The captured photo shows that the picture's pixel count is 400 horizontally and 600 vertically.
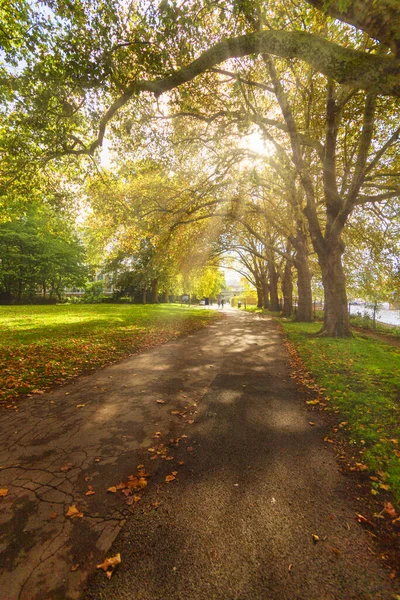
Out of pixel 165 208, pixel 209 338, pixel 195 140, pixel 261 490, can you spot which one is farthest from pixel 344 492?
pixel 165 208

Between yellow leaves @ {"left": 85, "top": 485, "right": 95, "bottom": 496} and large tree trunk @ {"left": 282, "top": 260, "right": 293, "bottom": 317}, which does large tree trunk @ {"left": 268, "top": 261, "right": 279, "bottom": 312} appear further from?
yellow leaves @ {"left": 85, "top": 485, "right": 95, "bottom": 496}

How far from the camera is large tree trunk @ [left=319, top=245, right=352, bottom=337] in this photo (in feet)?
41.0

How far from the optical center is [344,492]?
299 centimetres

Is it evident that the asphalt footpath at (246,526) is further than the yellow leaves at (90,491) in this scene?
No

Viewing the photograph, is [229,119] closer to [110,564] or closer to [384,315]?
[110,564]

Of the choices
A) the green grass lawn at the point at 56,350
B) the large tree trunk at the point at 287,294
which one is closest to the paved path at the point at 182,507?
the green grass lawn at the point at 56,350

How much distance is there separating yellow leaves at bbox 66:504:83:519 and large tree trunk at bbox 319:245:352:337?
12.1 metres

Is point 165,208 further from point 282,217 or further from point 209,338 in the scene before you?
point 209,338

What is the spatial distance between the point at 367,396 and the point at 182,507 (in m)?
4.42

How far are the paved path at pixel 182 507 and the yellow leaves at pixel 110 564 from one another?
0.17 ft

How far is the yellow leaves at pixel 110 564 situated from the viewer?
2.10 m

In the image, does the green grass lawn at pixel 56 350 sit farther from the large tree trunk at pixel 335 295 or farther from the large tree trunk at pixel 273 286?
the large tree trunk at pixel 273 286

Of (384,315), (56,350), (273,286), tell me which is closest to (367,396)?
(56,350)

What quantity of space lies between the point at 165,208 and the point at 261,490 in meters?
15.1
